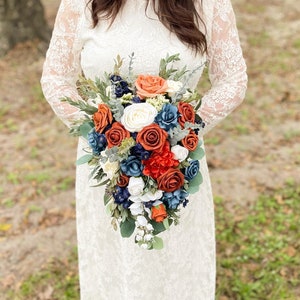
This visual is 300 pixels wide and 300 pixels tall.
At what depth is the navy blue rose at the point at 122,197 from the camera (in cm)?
205

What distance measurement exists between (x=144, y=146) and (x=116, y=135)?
0.38 ft

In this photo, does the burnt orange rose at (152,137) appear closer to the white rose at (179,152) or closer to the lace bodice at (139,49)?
the white rose at (179,152)

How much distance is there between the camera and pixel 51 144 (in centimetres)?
654

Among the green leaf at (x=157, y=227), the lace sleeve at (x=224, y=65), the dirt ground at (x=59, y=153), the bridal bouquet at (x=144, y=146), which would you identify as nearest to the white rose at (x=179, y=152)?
the bridal bouquet at (x=144, y=146)

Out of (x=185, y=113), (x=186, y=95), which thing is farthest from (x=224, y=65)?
(x=185, y=113)

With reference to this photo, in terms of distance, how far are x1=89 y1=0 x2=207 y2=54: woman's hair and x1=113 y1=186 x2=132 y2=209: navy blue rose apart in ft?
2.67

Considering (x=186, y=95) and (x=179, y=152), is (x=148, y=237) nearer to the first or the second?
(x=179, y=152)

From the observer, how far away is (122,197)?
205 cm

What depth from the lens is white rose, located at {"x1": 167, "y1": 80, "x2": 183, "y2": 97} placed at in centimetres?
208

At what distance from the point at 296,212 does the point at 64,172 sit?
2.56m

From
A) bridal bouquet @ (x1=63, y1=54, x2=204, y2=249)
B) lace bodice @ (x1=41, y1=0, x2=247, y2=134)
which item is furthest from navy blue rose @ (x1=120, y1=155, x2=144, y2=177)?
lace bodice @ (x1=41, y1=0, x2=247, y2=134)

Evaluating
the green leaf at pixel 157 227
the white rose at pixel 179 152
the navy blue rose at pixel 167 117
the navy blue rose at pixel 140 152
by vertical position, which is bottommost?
the green leaf at pixel 157 227

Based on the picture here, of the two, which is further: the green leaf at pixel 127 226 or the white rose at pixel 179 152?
the green leaf at pixel 127 226

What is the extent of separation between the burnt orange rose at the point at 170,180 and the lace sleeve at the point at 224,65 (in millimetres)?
589
